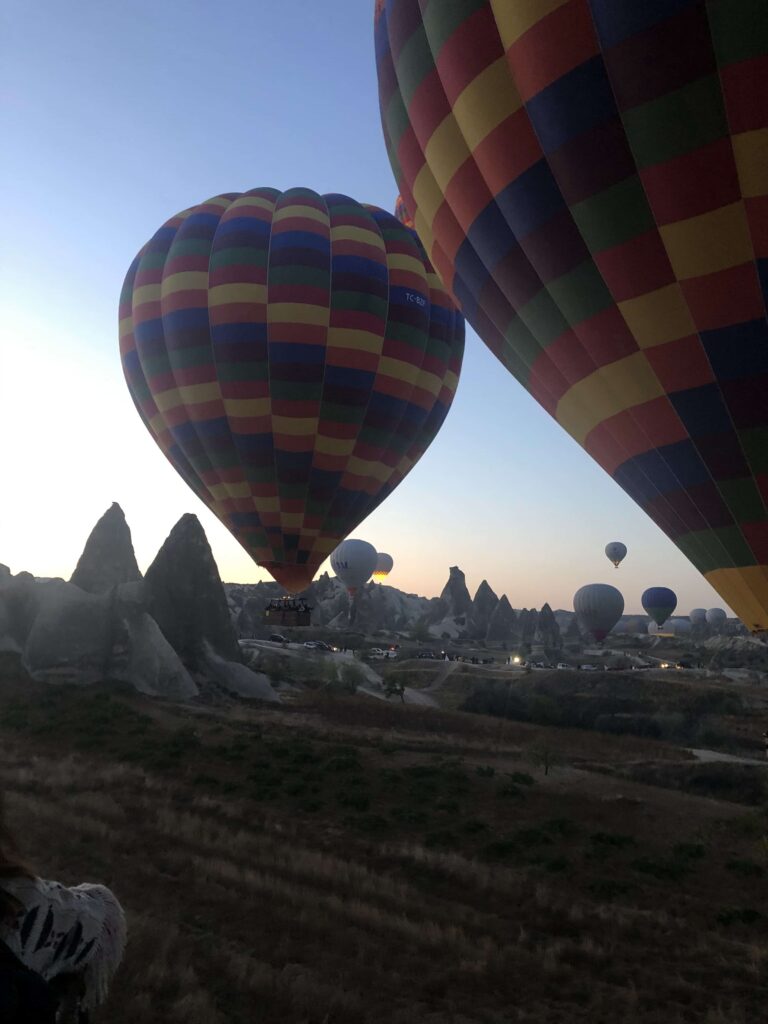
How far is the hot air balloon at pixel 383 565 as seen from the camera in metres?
142

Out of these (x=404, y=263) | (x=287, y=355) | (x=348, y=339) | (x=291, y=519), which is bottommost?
(x=291, y=519)

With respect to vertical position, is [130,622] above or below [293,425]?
below

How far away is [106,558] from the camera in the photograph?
40531 millimetres

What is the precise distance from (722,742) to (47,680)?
1342 inches

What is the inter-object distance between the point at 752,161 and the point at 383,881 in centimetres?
1288

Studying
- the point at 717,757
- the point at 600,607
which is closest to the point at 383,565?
the point at 600,607

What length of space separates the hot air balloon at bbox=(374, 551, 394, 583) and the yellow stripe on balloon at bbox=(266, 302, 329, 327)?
11691 cm

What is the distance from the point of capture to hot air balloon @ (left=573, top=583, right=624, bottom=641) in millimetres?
100812

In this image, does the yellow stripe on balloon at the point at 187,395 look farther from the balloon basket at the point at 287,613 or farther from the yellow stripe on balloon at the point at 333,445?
the balloon basket at the point at 287,613

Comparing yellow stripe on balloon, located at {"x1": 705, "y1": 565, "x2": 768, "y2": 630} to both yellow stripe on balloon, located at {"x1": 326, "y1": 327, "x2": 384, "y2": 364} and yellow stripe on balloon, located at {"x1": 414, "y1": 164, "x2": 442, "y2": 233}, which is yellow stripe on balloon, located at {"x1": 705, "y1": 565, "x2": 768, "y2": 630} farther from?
yellow stripe on balloon, located at {"x1": 326, "y1": 327, "x2": 384, "y2": 364}

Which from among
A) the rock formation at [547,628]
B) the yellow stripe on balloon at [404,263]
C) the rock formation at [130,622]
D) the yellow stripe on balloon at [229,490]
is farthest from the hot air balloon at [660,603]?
the yellow stripe on balloon at [229,490]

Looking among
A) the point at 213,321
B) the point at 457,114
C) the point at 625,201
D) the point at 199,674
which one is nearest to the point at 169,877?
the point at 625,201

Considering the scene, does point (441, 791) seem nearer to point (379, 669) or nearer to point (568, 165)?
point (568, 165)

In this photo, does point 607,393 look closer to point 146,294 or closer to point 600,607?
point 146,294
